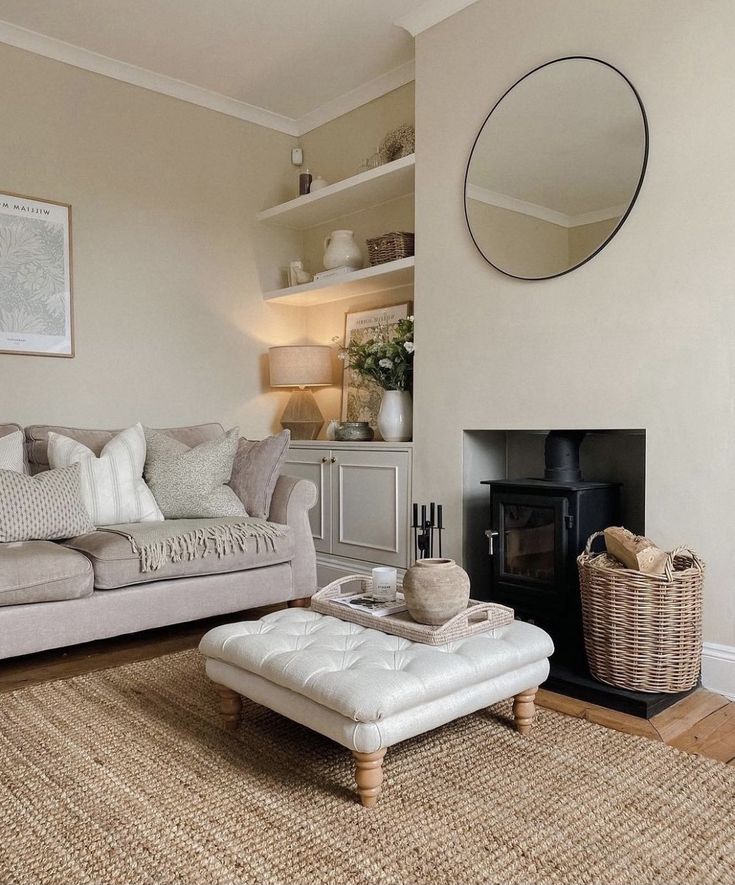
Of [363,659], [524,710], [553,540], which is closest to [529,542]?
[553,540]

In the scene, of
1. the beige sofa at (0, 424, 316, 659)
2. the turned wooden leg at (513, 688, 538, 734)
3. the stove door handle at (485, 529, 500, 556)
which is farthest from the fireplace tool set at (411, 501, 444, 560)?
the turned wooden leg at (513, 688, 538, 734)

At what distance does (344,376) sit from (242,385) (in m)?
0.63

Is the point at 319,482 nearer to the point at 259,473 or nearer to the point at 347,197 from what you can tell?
the point at 259,473

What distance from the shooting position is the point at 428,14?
11.5 feet

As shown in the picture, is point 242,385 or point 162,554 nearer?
point 162,554

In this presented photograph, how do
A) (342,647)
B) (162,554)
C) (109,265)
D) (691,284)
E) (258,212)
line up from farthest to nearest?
(258,212)
(109,265)
(162,554)
(691,284)
(342,647)

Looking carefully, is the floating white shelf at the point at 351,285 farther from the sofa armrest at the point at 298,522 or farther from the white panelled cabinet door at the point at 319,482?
the sofa armrest at the point at 298,522

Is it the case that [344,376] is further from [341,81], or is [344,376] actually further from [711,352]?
[711,352]

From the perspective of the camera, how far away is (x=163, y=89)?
4.20 meters

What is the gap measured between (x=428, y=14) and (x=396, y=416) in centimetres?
190

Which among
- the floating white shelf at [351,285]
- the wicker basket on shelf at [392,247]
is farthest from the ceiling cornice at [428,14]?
the floating white shelf at [351,285]

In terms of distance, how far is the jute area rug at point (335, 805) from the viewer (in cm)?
150

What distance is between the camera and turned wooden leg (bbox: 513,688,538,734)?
2139 millimetres

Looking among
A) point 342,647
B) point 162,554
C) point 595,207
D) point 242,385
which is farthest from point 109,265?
point 342,647
